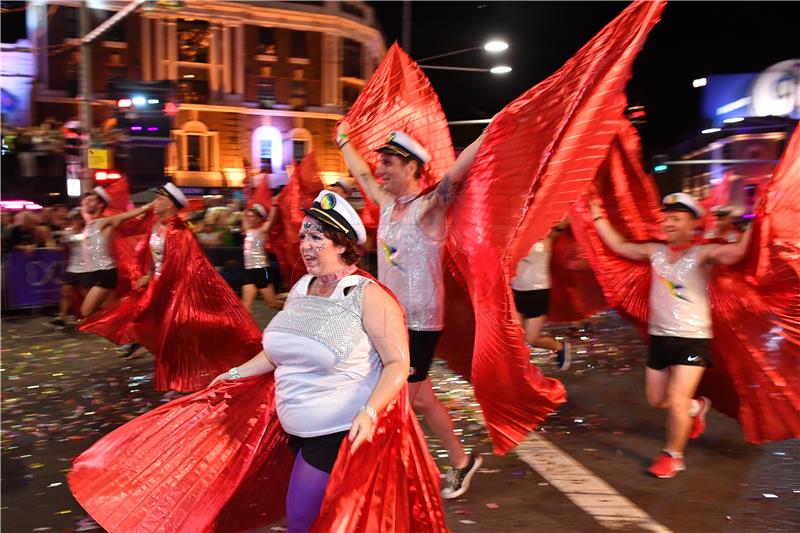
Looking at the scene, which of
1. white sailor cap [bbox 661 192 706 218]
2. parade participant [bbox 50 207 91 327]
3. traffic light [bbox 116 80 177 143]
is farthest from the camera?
traffic light [bbox 116 80 177 143]

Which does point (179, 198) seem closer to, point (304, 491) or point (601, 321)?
point (304, 491)

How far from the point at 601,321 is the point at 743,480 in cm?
711

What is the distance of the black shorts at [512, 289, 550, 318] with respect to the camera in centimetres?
769

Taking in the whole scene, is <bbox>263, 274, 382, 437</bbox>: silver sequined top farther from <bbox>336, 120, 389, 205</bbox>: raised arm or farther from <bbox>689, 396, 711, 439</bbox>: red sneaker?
<bbox>689, 396, 711, 439</bbox>: red sneaker

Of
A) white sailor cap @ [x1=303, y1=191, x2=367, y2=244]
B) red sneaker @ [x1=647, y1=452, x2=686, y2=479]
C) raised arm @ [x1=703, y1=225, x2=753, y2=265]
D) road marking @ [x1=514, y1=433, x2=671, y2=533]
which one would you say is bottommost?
road marking @ [x1=514, y1=433, x2=671, y2=533]

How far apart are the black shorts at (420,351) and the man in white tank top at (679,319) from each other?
179 cm

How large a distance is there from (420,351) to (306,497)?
1648 millimetres

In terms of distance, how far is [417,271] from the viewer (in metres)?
4.27

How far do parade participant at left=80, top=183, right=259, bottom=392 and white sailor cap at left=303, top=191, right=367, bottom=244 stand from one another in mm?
4344

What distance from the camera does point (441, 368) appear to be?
8.39 meters

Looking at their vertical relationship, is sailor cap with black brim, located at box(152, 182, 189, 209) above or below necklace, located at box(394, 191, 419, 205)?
above

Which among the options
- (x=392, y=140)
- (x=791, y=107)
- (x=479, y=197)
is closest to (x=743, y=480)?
(x=479, y=197)

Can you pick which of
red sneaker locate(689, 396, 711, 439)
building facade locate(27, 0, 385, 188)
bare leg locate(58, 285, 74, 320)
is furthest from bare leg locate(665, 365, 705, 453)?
building facade locate(27, 0, 385, 188)

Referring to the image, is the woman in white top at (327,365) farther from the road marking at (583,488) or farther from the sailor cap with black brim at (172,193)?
the sailor cap with black brim at (172,193)
